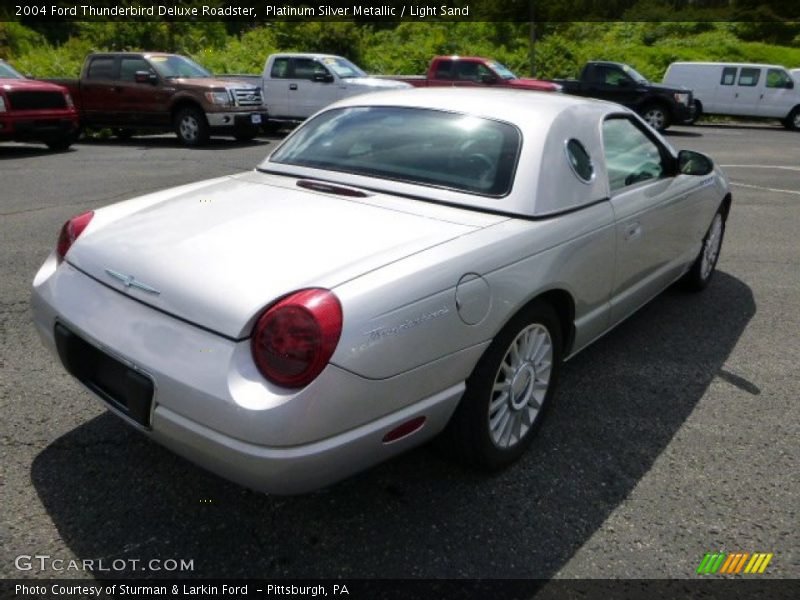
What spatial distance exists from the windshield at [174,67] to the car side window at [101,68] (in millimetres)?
932

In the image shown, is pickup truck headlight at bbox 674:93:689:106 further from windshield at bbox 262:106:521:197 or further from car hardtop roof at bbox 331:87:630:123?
windshield at bbox 262:106:521:197

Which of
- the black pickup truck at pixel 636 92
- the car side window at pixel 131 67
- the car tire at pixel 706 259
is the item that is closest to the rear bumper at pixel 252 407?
the car tire at pixel 706 259

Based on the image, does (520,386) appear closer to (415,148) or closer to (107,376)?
(415,148)

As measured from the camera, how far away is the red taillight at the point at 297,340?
6.32 ft

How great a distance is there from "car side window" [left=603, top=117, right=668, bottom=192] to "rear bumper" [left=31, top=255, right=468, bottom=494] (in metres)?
1.66

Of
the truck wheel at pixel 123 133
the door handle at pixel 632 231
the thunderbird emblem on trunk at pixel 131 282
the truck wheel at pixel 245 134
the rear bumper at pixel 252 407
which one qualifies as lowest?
the truck wheel at pixel 123 133

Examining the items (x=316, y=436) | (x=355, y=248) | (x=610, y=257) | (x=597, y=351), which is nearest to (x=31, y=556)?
(x=316, y=436)

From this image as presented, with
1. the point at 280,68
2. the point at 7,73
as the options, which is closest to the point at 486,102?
the point at 7,73

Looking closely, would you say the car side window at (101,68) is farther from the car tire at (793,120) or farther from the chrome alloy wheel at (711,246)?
the car tire at (793,120)

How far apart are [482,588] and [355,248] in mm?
1194

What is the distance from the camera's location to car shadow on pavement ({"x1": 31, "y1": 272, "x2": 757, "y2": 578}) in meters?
2.24

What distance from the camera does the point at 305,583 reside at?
215cm

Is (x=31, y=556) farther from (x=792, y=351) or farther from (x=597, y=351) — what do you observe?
(x=792, y=351)

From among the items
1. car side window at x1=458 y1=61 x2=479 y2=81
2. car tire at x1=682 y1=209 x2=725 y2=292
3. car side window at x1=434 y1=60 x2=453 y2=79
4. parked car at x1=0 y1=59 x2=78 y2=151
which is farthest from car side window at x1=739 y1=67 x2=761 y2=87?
parked car at x1=0 y1=59 x2=78 y2=151
